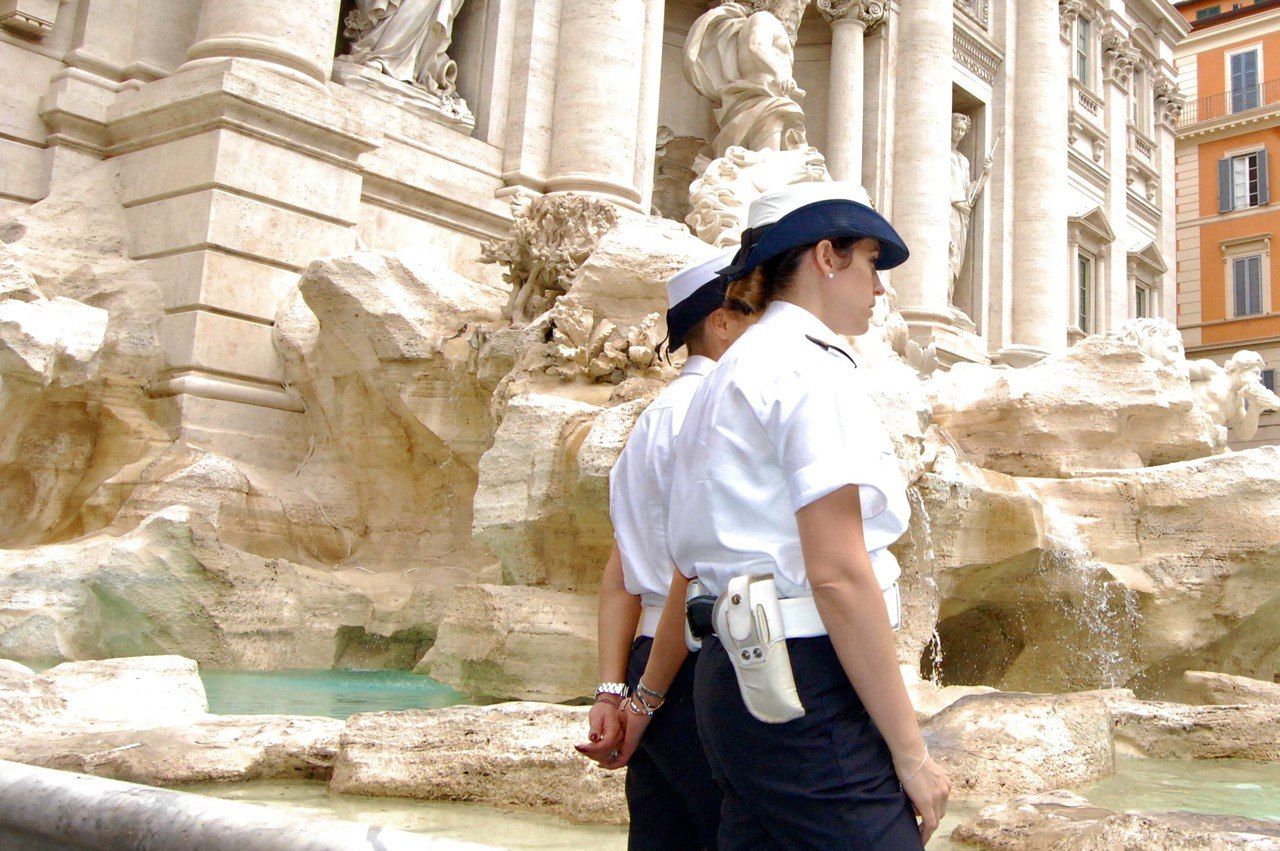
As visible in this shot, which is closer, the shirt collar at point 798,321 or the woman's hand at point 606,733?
the shirt collar at point 798,321

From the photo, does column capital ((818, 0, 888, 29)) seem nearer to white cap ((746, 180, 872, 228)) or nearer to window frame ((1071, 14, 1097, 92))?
window frame ((1071, 14, 1097, 92))

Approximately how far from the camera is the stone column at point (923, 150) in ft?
47.9

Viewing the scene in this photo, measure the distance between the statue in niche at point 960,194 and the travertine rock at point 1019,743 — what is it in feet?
45.2

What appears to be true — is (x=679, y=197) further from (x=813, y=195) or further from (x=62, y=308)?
(x=813, y=195)

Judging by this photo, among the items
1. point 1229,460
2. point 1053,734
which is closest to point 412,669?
point 1053,734

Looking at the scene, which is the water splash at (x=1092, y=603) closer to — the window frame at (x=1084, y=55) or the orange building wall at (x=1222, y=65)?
the window frame at (x=1084, y=55)

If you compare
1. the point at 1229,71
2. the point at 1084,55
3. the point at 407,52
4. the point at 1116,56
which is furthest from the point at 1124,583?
the point at 1229,71

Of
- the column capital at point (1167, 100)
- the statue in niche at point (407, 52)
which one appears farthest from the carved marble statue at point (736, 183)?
the column capital at point (1167, 100)

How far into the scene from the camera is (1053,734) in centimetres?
337

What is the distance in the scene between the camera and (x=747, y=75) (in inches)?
483

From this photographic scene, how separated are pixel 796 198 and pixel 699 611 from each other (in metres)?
0.54

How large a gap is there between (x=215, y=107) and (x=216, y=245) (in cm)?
81

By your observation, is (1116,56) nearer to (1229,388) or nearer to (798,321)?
(1229,388)

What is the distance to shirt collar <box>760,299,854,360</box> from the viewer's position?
1.49m
